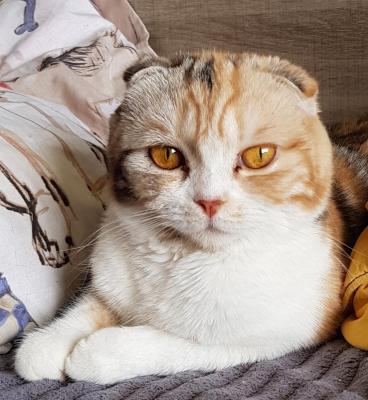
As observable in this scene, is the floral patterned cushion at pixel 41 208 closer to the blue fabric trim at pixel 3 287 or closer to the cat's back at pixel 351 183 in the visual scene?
the blue fabric trim at pixel 3 287

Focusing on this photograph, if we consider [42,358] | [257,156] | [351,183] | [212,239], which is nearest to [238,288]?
[212,239]

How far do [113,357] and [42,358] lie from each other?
108mm

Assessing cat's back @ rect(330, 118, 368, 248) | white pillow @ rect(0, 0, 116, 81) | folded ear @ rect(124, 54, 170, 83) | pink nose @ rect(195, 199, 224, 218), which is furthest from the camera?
white pillow @ rect(0, 0, 116, 81)

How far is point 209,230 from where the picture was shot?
0.85 metres

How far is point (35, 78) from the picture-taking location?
157cm

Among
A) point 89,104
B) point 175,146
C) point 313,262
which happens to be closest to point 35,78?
point 89,104

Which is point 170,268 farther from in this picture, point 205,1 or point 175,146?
point 205,1

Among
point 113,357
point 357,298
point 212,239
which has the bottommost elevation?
point 357,298

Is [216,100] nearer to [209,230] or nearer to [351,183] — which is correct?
[209,230]

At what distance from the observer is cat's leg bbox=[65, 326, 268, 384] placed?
2.86 ft

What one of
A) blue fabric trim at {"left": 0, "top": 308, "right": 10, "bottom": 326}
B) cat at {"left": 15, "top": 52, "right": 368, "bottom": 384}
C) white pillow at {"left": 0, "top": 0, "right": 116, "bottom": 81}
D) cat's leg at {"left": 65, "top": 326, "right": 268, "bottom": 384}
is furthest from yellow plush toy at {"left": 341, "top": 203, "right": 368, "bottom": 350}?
white pillow at {"left": 0, "top": 0, "right": 116, "bottom": 81}

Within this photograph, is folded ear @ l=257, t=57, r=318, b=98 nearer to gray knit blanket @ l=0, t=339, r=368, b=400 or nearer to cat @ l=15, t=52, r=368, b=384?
cat @ l=15, t=52, r=368, b=384

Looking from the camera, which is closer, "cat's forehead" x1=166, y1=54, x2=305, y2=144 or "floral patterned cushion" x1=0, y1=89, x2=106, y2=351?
"cat's forehead" x1=166, y1=54, x2=305, y2=144

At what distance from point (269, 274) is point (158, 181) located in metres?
0.22
